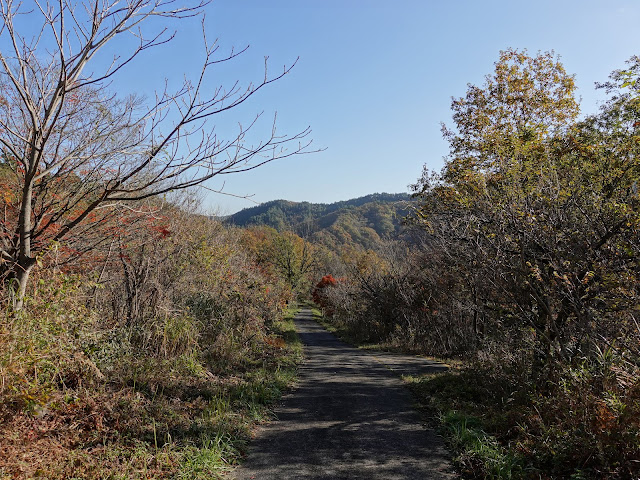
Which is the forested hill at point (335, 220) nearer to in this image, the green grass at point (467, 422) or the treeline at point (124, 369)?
the treeline at point (124, 369)

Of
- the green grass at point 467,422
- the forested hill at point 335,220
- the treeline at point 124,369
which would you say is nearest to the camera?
the treeline at point 124,369

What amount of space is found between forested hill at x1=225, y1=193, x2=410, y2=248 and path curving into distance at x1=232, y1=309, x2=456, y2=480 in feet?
208

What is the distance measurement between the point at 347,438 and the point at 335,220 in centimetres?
10322

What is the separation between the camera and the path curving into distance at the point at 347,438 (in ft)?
14.2

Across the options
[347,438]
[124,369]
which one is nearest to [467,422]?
[347,438]

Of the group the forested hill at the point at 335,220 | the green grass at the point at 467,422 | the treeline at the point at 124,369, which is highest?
the forested hill at the point at 335,220

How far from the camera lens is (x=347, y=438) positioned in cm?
524

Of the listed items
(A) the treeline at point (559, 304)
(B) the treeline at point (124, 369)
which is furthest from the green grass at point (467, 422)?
(B) the treeline at point (124, 369)

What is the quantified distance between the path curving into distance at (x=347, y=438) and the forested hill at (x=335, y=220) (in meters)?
63.3

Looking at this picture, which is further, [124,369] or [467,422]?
[124,369]

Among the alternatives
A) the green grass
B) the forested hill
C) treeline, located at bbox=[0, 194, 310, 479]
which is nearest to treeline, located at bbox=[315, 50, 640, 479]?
the green grass

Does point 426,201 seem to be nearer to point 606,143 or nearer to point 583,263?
point 606,143

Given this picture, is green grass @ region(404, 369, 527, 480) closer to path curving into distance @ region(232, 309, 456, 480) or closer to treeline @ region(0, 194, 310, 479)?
path curving into distance @ region(232, 309, 456, 480)

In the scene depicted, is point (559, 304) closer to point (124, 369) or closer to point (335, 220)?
point (124, 369)
